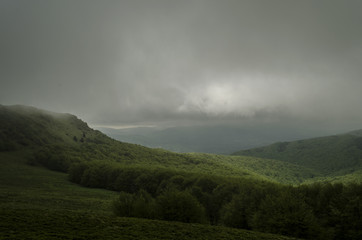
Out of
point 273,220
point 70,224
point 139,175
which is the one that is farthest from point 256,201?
point 139,175

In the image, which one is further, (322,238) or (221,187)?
(221,187)

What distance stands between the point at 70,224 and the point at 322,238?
46.5m

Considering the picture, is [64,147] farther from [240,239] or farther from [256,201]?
[240,239]

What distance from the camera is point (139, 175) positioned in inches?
4459

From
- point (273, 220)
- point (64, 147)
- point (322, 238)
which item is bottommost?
point (322, 238)

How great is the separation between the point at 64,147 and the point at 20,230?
17816 centimetres

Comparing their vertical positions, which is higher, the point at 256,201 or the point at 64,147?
the point at 64,147

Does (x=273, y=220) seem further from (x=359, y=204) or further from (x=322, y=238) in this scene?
(x=359, y=204)

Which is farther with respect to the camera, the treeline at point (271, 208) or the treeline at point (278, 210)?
the treeline at point (271, 208)

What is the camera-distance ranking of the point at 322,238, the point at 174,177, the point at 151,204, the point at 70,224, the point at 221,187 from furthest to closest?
the point at 174,177, the point at 221,187, the point at 151,204, the point at 322,238, the point at 70,224

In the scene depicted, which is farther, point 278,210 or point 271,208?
point 271,208

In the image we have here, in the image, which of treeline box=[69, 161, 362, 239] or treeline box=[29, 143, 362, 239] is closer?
treeline box=[69, 161, 362, 239]

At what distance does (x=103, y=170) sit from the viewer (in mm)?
122625

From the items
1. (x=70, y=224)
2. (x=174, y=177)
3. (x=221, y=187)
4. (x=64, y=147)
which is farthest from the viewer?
(x=64, y=147)
